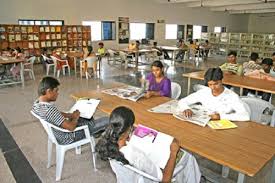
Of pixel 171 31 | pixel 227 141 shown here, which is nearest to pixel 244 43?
pixel 171 31

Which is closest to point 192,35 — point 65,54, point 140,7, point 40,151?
point 140,7

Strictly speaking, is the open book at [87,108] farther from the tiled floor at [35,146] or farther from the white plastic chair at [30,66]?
the white plastic chair at [30,66]

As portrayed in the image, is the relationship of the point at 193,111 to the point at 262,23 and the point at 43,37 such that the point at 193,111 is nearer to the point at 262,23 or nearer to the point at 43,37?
the point at 43,37

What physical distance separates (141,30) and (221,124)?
13.5 m

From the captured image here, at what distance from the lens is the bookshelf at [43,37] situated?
31.9ft

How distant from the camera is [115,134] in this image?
58.6 inches

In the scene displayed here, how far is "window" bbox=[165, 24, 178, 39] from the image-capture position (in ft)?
53.2

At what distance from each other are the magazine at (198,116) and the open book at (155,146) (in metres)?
0.58

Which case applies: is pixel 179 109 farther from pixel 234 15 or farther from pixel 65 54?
pixel 234 15

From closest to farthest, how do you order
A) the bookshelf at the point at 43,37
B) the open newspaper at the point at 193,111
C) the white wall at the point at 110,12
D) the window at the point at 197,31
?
the open newspaper at the point at 193,111, the bookshelf at the point at 43,37, the white wall at the point at 110,12, the window at the point at 197,31

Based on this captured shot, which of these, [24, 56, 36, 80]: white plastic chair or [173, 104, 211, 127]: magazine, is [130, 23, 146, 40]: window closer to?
[24, 56, 36, 80]: white plastic chair

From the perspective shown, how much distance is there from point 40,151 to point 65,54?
588 cm

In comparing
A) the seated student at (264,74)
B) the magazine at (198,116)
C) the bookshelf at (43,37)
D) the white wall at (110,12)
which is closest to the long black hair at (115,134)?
the magazine at (198,116)

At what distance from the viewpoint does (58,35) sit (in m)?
11.0
